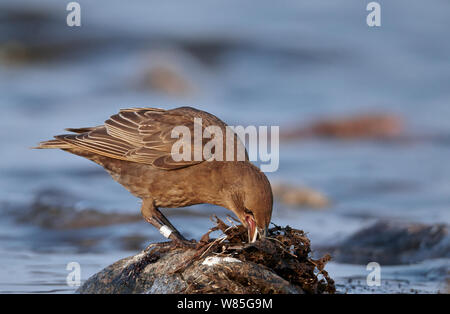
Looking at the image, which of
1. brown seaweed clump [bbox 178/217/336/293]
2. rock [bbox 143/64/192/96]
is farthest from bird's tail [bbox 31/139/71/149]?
rock [bbox 143/64/192/96]

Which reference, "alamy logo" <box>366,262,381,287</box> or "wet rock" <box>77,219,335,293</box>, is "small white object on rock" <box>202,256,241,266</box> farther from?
"alamy logo" <box>366,262,381,287</box>

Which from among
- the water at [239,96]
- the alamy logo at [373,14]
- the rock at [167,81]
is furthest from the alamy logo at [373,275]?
the alamy logo at [373,14]

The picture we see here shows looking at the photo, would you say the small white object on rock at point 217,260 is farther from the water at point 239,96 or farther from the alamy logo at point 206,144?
the water at point 239,96

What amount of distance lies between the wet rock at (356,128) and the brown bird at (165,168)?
24.5 ft

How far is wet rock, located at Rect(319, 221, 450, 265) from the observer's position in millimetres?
7840

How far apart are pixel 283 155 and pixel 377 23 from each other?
26.0 ft

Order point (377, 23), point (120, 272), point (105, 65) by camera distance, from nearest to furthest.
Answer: point (120, 272), point (105, 65), point (377, 23)

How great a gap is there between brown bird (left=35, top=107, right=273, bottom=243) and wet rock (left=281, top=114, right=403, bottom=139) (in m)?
7.48

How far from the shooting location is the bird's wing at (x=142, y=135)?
6.36 meters

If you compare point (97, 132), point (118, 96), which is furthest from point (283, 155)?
point (97, 132)

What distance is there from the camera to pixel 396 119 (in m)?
14.5
